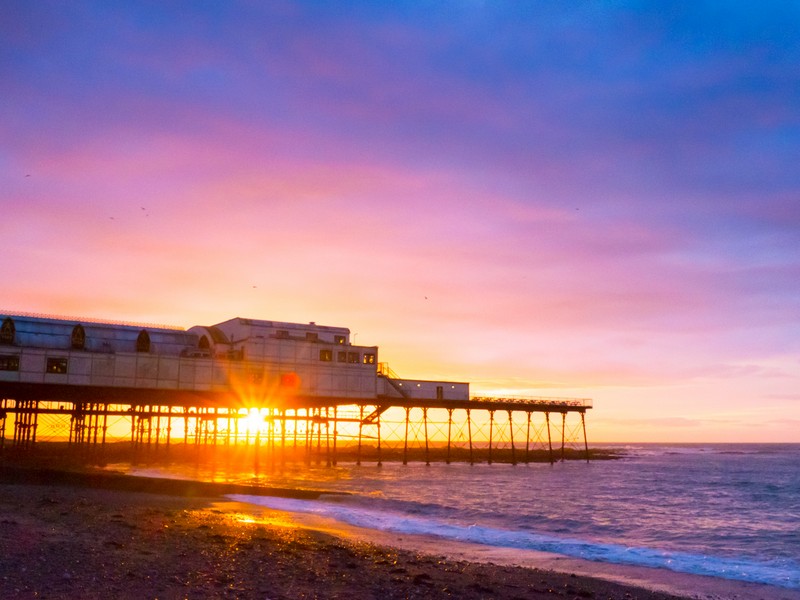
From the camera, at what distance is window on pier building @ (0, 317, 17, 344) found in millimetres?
40125

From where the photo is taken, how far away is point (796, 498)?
47.2 metres

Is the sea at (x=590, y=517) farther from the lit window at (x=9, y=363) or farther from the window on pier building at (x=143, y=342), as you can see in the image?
the lit window at (x=9, y=363)

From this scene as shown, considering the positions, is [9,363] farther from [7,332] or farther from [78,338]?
[78,338]

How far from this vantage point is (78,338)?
42.4 m

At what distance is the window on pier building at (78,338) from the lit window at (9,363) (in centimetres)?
306

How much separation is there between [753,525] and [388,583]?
25.3m

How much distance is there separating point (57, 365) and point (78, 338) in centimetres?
198

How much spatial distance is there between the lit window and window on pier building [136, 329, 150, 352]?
21.7 ft

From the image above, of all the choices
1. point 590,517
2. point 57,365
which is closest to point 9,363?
point 57,365

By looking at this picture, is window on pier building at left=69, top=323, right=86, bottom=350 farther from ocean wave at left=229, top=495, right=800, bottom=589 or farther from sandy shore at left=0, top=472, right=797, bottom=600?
sandy shore at left=0, top=472, right=797, bottom=600

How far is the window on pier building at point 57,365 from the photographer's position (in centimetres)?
4112

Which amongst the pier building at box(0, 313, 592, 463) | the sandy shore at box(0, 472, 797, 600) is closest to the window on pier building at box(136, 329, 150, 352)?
the pier building at box(0, 313, 592, 463)

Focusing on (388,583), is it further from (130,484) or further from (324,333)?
(324,333)

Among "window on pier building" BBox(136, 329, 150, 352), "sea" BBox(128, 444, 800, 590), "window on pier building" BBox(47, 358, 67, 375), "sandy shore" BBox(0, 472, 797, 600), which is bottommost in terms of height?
"sea" BBox(128, 444, 800, 590)
